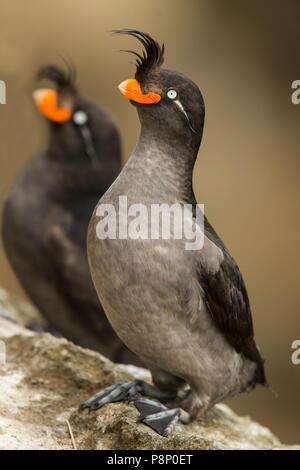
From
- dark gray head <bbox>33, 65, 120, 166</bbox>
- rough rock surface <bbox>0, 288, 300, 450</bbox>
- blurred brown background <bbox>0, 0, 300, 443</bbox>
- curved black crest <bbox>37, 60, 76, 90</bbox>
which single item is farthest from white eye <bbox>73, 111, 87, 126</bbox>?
blurred brown background <bbox>0, 0, 300, 443</bbox>

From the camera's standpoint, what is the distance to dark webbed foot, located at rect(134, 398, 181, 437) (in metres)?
1.74

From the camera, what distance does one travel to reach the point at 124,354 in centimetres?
301

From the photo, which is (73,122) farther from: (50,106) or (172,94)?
(172,94)

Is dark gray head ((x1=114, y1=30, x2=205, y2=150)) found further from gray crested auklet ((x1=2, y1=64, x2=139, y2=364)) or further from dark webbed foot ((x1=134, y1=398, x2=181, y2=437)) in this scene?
gray crested auklet ((x1=2, y1=64, x2=139, y2=364))

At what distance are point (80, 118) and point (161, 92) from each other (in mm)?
1661

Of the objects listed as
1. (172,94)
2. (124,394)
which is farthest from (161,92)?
(124,394)

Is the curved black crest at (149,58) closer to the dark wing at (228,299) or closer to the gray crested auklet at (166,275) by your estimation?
the gray crested auklet at (166,275)

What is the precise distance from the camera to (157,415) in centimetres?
178

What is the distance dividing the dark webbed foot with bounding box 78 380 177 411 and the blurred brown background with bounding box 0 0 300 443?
293 cm

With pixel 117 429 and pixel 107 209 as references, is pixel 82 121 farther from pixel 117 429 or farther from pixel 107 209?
pixel 117 429

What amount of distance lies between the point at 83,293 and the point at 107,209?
57.8 inches

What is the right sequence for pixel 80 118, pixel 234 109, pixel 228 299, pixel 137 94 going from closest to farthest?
pixel 137 94, pixel 228 299, pixel 80 118, pixel 234 109

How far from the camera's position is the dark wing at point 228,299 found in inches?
68.5

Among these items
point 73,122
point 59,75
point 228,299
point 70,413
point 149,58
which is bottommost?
point 70,413
